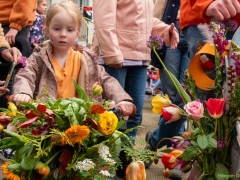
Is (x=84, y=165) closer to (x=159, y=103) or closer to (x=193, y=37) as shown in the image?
(x=159, y=103)

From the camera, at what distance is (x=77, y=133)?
1.87m

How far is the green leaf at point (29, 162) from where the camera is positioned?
1881 millimetres

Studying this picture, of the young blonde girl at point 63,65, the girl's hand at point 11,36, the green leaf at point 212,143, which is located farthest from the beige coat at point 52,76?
the girl's hand at point 11,36

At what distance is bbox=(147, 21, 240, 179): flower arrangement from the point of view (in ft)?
6.58

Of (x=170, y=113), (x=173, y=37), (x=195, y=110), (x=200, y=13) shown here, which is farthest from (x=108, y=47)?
(x=195, y=110)

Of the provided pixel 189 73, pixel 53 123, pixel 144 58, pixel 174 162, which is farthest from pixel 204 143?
pixel 144 58

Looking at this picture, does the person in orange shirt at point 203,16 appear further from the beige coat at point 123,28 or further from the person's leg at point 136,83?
the person's leg at point 136,83

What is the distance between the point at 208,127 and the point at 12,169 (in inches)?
35.1

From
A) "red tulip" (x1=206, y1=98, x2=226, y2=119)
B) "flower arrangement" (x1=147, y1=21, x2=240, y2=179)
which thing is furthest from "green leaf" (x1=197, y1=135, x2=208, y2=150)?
"red tulip" (x1=206, y1=98, x2=226, y2=119)

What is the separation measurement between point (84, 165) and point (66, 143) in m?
0.11

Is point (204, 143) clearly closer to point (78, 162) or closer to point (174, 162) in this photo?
point (174, 162)

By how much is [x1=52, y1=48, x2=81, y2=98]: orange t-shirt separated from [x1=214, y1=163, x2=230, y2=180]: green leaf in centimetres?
94

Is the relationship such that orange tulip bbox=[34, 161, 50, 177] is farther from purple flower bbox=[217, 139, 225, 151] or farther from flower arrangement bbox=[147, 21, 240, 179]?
purple flower bbox=[217, 139, 225, 151]

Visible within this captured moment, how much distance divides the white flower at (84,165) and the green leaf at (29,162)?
166 millimetres
